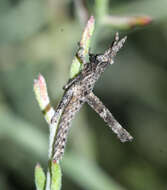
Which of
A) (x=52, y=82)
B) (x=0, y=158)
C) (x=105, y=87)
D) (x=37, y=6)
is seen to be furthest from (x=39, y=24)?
(x=0, y=158)

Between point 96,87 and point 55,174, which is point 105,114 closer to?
point 55,174

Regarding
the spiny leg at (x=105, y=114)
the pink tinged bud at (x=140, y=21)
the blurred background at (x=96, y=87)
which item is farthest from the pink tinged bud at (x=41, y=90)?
the blurred background at (x=96, y=87)

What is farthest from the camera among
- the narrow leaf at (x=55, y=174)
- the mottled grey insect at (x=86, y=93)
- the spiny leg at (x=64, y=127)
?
the mottled grey insect at (x=86, y=93)

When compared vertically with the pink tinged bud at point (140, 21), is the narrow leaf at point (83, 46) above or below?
below

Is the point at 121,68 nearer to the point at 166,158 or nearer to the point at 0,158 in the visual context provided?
the point at 166,158

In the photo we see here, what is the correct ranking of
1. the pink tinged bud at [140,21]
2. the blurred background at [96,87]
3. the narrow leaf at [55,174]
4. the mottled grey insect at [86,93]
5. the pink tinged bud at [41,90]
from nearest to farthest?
the narrow leaf at [55,174] < the pink tinged bud at [41,90] < the mottled grey insect at [86,93] < the pink tinged bud at [140,21] < the blurred background at [96,87]

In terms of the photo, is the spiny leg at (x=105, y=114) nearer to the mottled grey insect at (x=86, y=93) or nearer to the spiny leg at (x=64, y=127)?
the mottled grey insect at (x=86, y=93)

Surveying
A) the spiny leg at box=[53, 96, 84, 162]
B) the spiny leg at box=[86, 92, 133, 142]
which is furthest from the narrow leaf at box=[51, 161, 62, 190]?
the spiny leg at box=[86, 92, 133, 142]

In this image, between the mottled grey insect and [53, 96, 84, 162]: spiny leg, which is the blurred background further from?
[53, 96, 84, 162]: spiny leg
